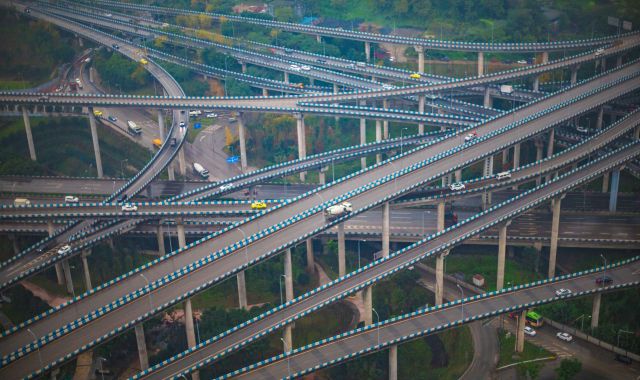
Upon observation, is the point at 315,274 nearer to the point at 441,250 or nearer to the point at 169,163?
the point at 441,250

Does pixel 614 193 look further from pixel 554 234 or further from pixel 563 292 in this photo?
pixel 563 292

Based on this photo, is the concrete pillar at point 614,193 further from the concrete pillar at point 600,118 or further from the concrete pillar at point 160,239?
the concrete pillar at point 160,239

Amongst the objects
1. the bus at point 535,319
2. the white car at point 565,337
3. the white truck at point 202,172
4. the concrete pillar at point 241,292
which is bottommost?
the white car at point 565,337

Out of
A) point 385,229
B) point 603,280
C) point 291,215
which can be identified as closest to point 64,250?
point 291,215

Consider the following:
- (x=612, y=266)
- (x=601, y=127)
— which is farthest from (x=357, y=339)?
(x=601, y=127)

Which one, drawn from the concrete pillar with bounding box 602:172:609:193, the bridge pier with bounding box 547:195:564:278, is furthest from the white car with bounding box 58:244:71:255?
the concrete pillar with bounding box 602:172:609:193

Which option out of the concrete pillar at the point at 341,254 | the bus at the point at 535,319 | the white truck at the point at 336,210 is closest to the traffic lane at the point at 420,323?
the bus at the point at 535,319
